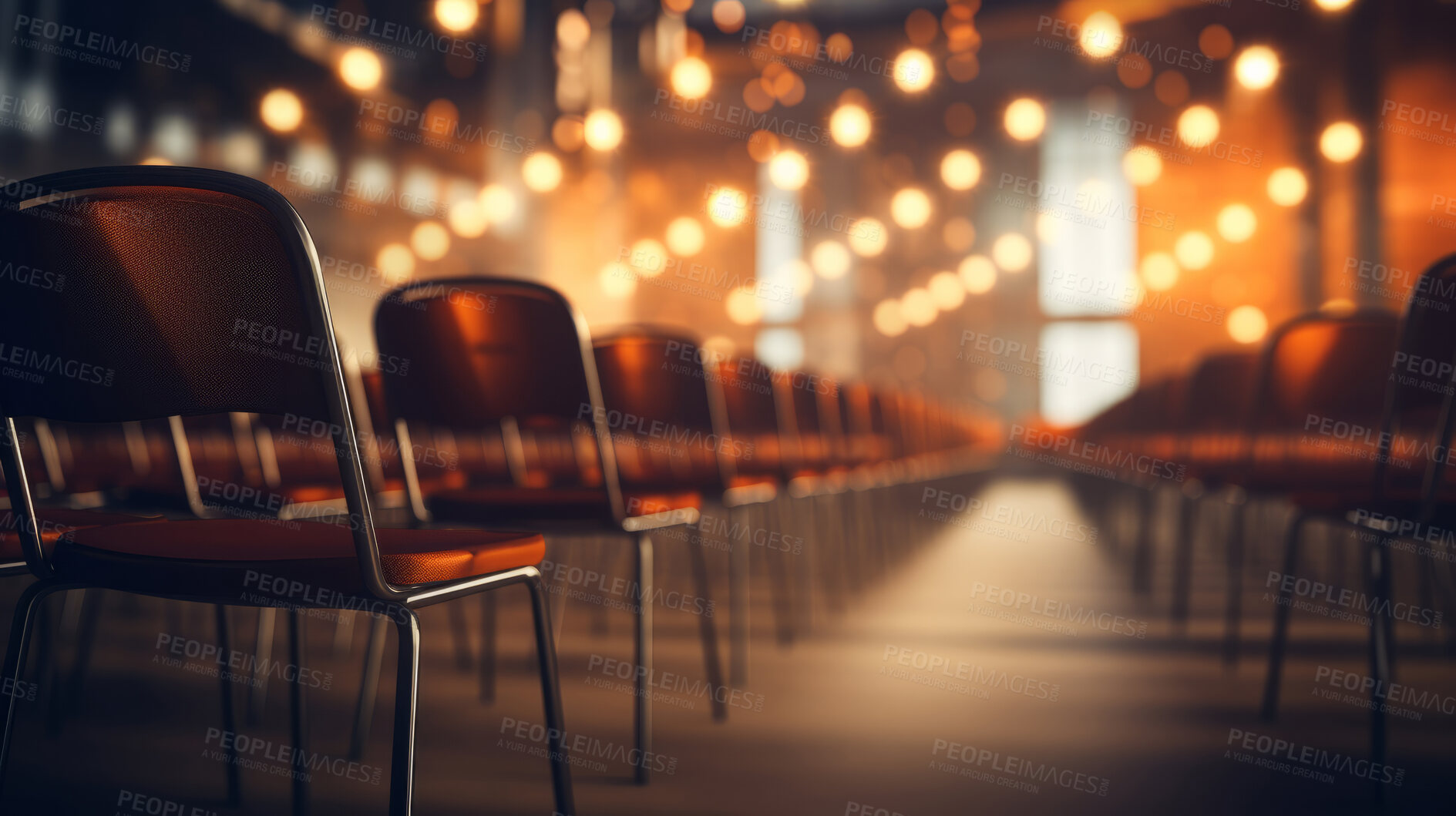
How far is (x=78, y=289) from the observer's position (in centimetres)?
88

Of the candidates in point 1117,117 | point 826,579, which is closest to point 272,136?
point 826,579

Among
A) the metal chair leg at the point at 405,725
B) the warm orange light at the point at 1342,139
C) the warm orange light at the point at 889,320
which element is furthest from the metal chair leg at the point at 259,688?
the warm orange light at the point at 889,320

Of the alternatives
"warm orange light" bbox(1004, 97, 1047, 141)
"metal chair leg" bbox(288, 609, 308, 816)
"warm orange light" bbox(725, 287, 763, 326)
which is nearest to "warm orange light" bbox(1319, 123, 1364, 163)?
"warm orange light" bbox(1004, 97, 1047, 141)

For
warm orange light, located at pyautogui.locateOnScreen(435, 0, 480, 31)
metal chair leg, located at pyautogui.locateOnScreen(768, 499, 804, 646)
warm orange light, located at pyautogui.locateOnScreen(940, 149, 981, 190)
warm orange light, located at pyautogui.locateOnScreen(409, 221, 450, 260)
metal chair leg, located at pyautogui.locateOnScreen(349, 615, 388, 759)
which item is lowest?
metal chair leg, located at pyautogui.locateOnScreen(768, 499, 804, 646)

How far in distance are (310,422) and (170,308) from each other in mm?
202

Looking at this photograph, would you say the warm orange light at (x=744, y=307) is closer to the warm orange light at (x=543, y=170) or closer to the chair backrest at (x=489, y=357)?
the warm orange light at (x=543, y=170)

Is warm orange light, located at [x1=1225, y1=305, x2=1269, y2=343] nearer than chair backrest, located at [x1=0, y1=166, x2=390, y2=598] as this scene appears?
No

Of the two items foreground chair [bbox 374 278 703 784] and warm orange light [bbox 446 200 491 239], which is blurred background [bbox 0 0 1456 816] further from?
foreground chair [bbox 374 278 703 784]

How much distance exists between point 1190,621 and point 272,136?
564 cm

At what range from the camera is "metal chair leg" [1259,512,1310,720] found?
1.74 m

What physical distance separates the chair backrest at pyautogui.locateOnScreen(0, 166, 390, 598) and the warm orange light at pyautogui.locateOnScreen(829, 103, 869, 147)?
4997 mm

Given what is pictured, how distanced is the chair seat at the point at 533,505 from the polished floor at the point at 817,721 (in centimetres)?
41

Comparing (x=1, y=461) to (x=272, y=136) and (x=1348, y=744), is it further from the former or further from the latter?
(x=272, y=136)

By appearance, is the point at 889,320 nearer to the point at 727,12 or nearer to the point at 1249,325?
the point at 1249,325
